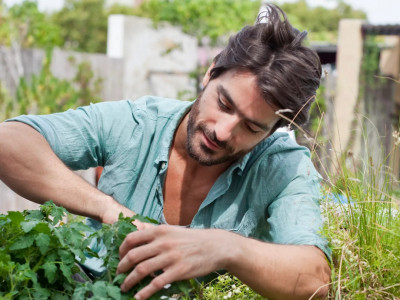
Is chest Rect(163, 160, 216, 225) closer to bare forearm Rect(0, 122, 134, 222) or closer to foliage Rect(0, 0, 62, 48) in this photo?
bare forearm Rect(0, 122, 134, 222)

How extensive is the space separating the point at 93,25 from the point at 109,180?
112 ft

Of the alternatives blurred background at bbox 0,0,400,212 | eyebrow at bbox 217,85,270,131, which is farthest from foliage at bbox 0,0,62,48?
eyebrow at bbox 217,85,270,131

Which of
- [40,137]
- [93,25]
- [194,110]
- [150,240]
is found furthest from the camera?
[93,25]

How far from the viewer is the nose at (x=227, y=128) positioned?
2.50 meters

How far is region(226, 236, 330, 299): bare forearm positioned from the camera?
1815mm

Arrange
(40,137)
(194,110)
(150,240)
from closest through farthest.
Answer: (150,240)
(40,137)
(194,110)

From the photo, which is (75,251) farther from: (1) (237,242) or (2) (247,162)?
(2) (247,162)

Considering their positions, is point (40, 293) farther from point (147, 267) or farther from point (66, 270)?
point (147, 267)

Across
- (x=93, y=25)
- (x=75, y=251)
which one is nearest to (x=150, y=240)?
(x=75, y=251)

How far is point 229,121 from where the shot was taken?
2508 mm

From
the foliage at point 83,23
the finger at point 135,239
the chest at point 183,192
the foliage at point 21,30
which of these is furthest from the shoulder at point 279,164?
the foliage at point 83,23

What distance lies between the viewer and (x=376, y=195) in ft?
7.56

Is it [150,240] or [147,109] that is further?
[147,109]

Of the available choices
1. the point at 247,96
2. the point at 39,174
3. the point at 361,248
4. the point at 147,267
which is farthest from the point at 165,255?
the point at 247,96
